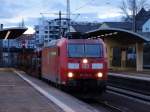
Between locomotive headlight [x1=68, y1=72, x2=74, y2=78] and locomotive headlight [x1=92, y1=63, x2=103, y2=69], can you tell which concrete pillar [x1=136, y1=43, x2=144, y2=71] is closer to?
locomotive headlight [x1=92, y1=63, x2=103, y2=69]

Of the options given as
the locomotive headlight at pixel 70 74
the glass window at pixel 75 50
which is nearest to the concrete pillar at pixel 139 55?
the glass window at pixel 75 50

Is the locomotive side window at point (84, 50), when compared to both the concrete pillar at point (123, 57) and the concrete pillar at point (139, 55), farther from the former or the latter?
the concrete pillar at point (123, 57)

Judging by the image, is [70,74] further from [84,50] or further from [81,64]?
[84,50]

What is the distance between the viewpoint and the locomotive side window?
2514 cm

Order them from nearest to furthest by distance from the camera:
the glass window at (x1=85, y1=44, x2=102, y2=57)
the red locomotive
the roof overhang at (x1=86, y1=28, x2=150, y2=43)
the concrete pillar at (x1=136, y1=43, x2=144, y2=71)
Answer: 1. the red locomotive
2. the glass window at (x1=85, y1=44, x2=102, y2=57)
3. the roof overhang at (x1=86, y1=28, x2=150, y2=43)
4. the concrete pillar at (x1=136, y1=43, x2=144, y2=71)

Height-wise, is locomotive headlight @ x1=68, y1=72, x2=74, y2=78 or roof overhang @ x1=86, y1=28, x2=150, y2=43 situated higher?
roof overhang @ x1=86, y1=28, x2=150, y2=43

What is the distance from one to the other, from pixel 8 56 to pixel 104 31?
45.8 metres

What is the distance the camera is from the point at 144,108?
73.7ft

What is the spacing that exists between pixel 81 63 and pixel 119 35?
28356mm

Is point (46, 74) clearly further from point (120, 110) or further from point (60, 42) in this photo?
point (120, 110)

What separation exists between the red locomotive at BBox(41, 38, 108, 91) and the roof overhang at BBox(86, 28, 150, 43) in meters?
23.1

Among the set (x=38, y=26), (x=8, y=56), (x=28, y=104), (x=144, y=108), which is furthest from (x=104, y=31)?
(x=38, y=26)

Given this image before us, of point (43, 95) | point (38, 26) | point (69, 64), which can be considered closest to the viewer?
point (43, 95)

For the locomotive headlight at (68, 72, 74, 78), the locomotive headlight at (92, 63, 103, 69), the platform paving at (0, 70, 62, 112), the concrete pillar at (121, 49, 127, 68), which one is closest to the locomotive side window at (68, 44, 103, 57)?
the locomotive headlight at (92, 63, 103, 69)
